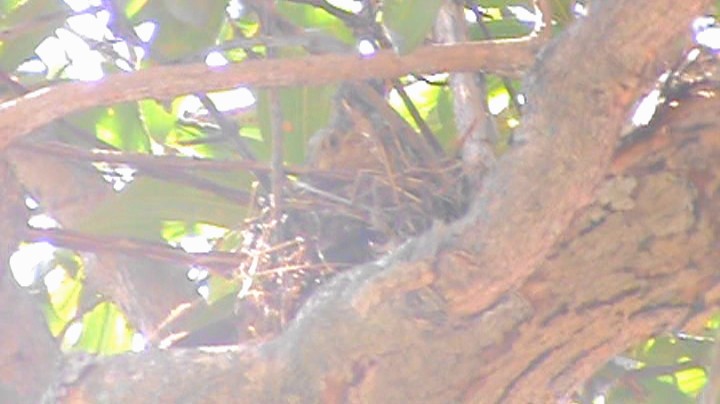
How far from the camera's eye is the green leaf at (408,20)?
4.20ft

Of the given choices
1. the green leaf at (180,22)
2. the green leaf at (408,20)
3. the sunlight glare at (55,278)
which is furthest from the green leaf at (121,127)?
the green leaf at (408,20)

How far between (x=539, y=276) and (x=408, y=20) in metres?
0.25

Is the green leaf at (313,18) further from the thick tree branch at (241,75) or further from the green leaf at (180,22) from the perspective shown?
the thick tree branch at (241,75)

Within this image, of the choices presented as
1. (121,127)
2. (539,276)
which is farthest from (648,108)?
(121,127)

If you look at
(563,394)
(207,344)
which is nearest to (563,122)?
(563,394)

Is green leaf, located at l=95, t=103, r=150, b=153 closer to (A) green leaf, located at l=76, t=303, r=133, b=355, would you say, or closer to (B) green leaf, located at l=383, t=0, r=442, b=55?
(A) green leaf, located at l=76, t=303, r=133, b=355

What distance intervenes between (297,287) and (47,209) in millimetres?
452

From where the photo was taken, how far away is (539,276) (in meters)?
1.22

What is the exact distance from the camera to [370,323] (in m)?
1.19

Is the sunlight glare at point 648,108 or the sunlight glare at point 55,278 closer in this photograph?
the sunlight glare at point 648,108

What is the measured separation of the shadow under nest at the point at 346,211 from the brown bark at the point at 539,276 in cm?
13

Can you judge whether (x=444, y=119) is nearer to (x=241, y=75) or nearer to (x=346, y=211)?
(x=346, y=211)

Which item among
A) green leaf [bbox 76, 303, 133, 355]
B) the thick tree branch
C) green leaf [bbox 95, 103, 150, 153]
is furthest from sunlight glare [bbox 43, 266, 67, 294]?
the thick tree branch

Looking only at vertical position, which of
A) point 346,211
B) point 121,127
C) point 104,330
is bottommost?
point 104,330
